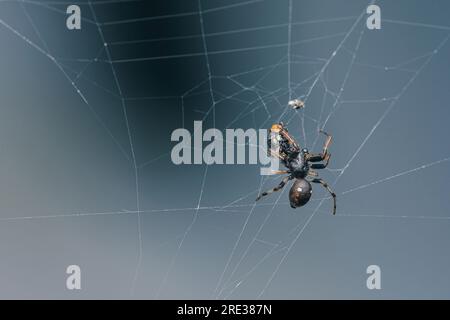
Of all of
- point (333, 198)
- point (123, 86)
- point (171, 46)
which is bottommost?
point (333, 198)

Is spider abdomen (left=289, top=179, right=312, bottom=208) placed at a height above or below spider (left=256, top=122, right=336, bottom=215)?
below

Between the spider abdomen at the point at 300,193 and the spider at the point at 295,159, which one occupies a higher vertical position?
the spider at the point at 295,159

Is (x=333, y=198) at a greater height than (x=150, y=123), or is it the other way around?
(x=150, y=123)
